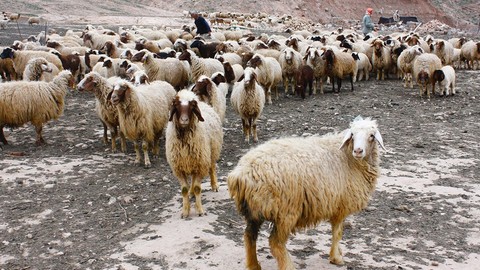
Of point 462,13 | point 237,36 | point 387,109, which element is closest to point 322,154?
point 387,109

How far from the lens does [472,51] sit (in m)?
20.4

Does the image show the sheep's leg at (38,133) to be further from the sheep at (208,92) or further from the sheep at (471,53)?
the sheep at (471,53)

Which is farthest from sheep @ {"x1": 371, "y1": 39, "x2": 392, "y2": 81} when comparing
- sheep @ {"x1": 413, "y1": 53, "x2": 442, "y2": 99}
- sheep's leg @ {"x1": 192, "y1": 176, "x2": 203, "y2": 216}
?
sheep's leg @ {"x1": 192, "y1": 176, "x2": 203, "y2": 216}

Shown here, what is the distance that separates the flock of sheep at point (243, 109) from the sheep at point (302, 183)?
0.01 m

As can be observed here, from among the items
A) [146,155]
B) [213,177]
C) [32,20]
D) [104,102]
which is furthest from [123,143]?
[32,20]

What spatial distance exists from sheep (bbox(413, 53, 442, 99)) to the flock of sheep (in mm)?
37

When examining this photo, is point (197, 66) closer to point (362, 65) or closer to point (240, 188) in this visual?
point (362, 65)

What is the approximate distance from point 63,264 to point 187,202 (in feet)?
5.68

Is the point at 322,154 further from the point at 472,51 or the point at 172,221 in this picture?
the point at 472,51

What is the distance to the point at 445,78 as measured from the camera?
14.4 metres

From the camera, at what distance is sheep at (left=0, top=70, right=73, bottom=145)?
9.55 m

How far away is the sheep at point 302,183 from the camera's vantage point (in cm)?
440

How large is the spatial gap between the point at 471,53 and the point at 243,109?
47.6ft

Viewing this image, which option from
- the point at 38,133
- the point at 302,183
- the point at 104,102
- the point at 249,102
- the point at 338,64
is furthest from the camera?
the point at 338,64
